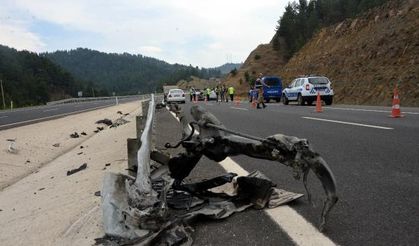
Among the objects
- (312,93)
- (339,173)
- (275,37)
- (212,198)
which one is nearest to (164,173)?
(212,198)

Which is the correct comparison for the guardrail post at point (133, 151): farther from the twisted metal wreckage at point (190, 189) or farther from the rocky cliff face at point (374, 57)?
the rocky cliff face at point (374, 57)

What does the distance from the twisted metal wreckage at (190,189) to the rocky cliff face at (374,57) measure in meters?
22.7

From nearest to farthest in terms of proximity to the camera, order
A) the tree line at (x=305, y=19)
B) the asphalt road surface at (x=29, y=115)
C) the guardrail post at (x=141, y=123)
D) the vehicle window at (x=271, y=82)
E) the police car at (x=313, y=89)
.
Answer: the guardrail post at (x=141, y=123)
the asphalt road surface at (x=29, y=115)
the police car at (x=313, y=89)
the vehicle window at (x=271, y=82)
the tree line at (x=305, y=19)

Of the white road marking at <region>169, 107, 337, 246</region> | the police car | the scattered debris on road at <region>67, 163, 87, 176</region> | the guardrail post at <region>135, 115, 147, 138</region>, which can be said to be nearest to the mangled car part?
the white road marking at <region>169, 107, 337, 246</region>

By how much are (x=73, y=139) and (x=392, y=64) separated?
2360 centimetres

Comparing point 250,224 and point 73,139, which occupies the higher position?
point 250,224

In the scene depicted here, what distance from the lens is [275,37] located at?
99.6 m

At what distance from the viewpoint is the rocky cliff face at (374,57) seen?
97.2 ft

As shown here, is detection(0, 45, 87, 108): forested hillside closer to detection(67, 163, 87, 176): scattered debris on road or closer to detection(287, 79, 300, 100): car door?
detection(287, 79, 300, 100): car door

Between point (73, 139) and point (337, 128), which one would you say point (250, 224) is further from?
point (73, 139)

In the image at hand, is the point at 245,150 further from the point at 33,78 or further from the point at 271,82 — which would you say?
the point at 33,78

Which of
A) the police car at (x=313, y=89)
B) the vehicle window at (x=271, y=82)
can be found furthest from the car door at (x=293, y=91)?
the vehicle window at (x=271, y=82)

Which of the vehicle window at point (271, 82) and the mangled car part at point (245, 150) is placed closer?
the mangled car part at point (245, 150)

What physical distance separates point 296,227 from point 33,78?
135 m
